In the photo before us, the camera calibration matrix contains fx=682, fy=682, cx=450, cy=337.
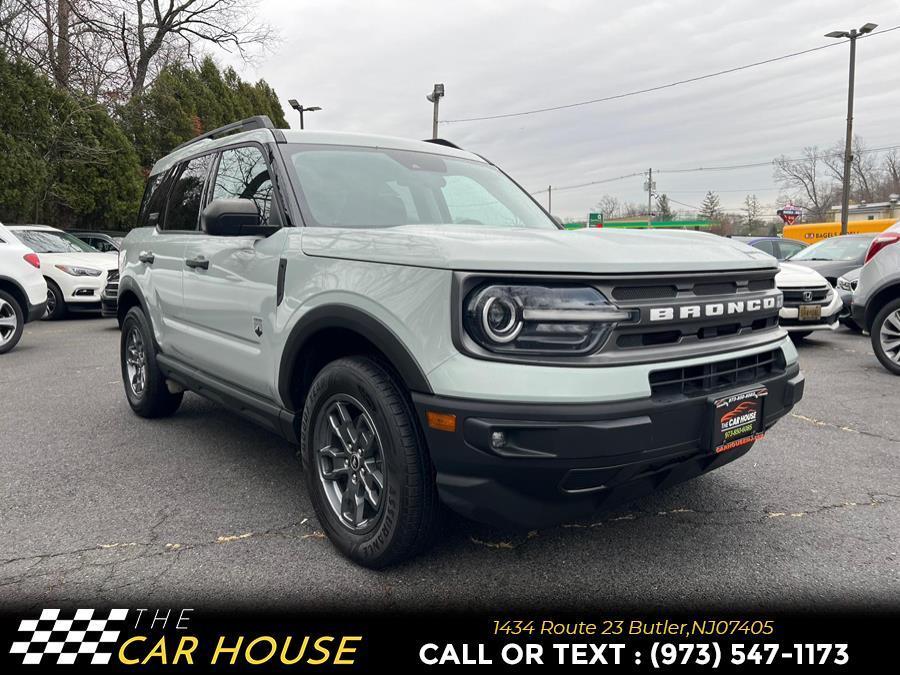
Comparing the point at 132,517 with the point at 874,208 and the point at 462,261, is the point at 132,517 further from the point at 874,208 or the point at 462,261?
the point at 874,208

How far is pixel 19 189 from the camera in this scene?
14812 mm

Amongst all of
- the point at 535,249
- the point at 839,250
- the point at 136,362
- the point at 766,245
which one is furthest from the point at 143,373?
the point at 766,245

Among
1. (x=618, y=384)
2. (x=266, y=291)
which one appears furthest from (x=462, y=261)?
(x=266, y=291)

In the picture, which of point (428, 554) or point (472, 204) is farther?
point (472, 204)

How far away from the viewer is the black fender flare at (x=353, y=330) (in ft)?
7.85

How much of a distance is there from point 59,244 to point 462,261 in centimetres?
1212

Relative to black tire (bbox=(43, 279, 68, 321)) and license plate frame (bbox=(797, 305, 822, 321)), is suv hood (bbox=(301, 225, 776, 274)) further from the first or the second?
black tire (bbox=(43, 279, 68, 321))

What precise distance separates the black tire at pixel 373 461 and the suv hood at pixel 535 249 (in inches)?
18.4

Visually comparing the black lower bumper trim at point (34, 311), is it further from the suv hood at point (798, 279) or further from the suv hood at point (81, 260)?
the suv hood at point (798, 279)

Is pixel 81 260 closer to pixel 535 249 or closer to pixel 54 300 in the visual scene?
pixel 54 300

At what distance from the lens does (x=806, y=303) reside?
8.26 metres

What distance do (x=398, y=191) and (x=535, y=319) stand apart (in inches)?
Answer: 64.7

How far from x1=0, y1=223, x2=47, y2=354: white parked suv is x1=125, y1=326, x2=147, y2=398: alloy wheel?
4.23 m

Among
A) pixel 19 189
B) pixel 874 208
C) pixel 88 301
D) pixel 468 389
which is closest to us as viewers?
pixel 468 389
